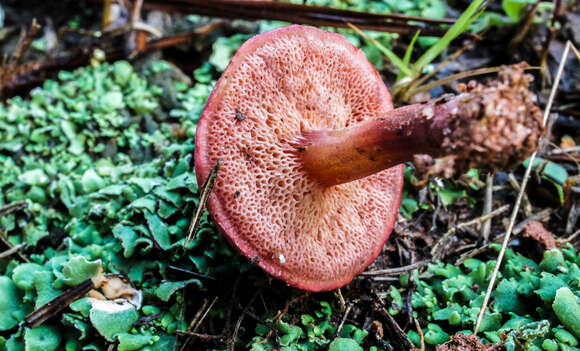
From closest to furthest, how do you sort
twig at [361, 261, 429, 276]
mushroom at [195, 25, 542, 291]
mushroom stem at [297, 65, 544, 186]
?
mushroom stem at [297, 65, 544, 186] < mushroom at [195, 25, 542, 291] < twig at [361, 261, 429, 276]

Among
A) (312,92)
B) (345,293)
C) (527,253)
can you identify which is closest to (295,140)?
(312,92)

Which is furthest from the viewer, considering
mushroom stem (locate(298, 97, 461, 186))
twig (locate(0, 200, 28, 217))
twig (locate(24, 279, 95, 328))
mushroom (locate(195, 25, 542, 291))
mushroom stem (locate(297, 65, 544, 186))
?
twig (locate(0, 200, 28, 217))

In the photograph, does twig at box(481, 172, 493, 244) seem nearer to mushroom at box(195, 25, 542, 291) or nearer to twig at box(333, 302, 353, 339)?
mushroom at box(195, 25, 542, 291)

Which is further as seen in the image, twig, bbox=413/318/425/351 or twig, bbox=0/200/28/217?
twig, bbox=0/200/28/217

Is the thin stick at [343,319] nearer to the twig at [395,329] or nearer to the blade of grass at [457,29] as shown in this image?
the twig at [395,329]

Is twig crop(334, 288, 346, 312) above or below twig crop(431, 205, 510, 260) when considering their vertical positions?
below

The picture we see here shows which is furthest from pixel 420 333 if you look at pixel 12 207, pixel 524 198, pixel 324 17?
pixel 12 207

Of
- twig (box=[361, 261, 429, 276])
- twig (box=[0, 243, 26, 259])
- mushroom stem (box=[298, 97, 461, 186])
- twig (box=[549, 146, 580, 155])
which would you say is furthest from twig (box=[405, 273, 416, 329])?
twig (box=[0, 243, 26, 259])
